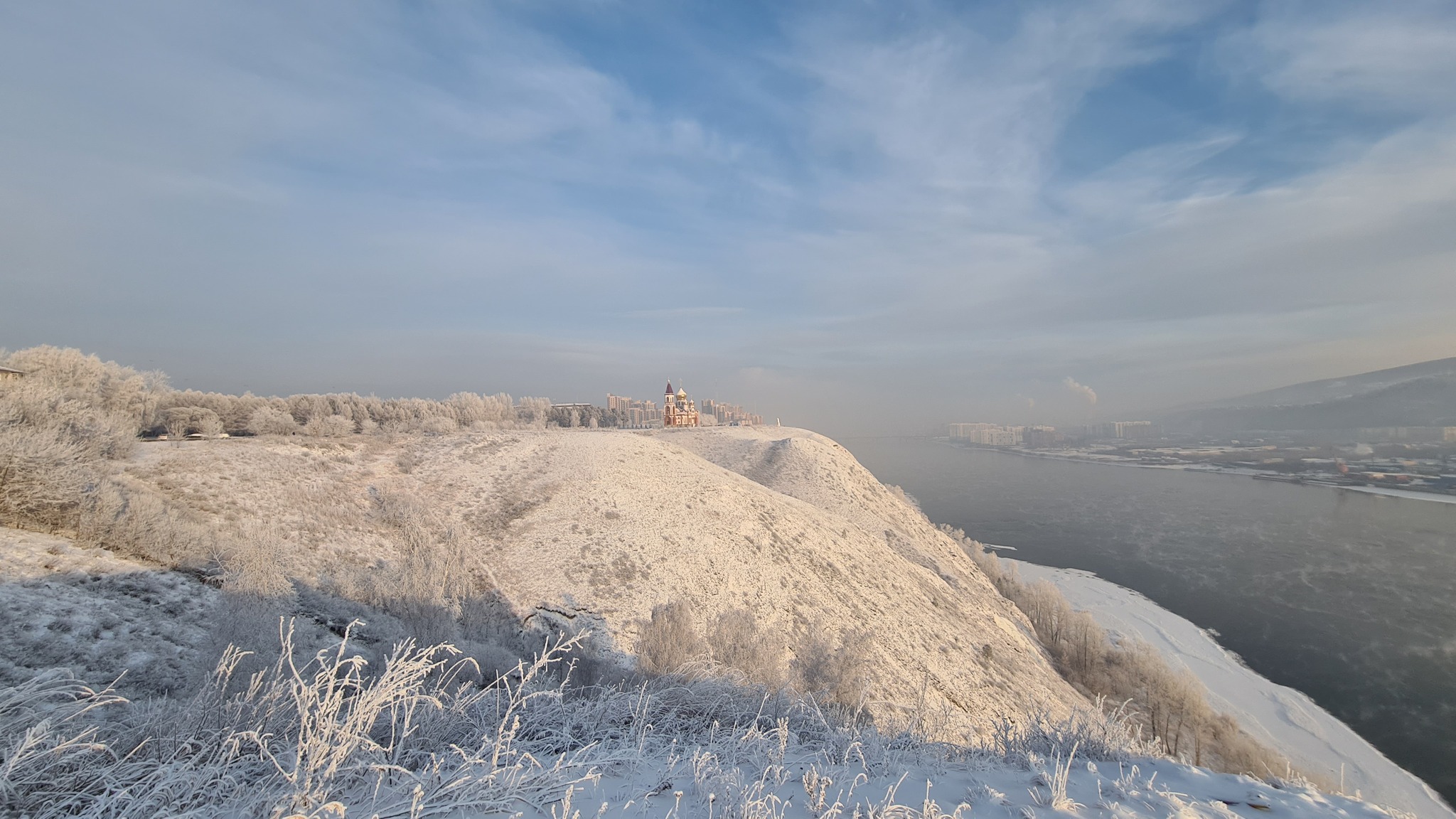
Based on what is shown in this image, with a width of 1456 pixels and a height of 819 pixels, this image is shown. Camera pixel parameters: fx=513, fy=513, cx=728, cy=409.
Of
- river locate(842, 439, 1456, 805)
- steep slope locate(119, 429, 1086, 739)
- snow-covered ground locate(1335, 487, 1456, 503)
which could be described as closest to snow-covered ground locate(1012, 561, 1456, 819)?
river locate(842, 439, 1456, 805)

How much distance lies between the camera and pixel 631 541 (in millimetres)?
15023

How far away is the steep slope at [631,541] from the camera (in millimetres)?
12000

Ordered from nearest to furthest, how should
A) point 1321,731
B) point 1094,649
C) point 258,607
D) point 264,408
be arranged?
point 258,607 → point 1321,731 → point 264,408 → point 1094,649

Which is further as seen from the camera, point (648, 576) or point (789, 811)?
point (648, 576)

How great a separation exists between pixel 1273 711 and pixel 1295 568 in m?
21.9

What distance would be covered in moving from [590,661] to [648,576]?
5.13 meters

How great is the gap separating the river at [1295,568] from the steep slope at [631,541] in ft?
39.8

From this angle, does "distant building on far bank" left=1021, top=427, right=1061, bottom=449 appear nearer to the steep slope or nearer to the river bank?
the river bank

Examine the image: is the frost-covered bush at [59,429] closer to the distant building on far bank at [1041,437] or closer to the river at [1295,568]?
the river at [1295,568]

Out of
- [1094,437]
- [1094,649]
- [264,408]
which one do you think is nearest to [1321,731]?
[1094,649]

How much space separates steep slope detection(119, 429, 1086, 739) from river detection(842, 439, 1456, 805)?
12.1 meters

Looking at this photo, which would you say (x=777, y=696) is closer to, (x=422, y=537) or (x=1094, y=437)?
(x=422, y=537)

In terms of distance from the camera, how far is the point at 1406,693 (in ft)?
66.2

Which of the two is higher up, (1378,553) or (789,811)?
(789,811)
